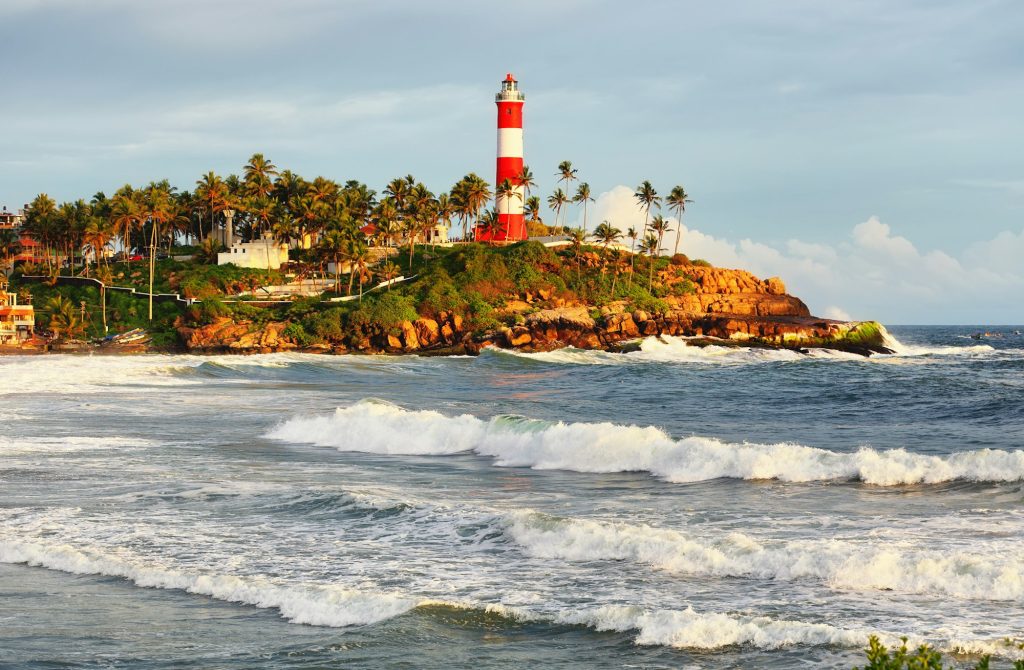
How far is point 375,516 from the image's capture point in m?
16.4

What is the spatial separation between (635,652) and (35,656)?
5611 millimetres

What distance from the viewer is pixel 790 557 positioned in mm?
12711

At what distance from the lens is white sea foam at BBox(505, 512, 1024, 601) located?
1171cm

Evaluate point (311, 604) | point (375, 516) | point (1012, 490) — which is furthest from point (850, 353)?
point (311, 604)

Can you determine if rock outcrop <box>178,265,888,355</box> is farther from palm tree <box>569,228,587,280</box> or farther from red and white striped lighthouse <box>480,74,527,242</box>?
red and white striped lighthouse <box>480,74,527,242</box>

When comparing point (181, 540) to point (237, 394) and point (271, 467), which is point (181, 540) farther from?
point (237, 394)

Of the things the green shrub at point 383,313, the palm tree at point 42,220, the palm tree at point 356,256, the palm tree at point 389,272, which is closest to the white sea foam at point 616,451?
the green shrub at point 383,313

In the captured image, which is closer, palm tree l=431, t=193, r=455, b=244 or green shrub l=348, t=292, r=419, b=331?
green shrub l=348, t=292, r=419, b=331

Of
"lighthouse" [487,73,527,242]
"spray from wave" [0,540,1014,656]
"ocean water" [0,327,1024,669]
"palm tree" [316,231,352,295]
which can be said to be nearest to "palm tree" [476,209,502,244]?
"lighthouse" [487,73,527,242]

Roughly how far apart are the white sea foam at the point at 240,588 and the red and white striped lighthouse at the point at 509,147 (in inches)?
3145

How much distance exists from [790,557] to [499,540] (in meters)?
4.06

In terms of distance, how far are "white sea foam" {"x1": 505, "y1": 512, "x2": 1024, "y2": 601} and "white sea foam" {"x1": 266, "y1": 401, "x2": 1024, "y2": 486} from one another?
20.0ft

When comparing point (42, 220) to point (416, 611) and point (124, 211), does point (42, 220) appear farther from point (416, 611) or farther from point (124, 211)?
point (416, 611)

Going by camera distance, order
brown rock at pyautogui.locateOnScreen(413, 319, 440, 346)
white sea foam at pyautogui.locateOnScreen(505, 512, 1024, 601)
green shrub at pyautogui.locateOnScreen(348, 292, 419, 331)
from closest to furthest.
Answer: white sea foam at pyautogui.locateOnScreen(505, 512, 1024, 601) < green shrub at pyautogui.locateOnScreen(348, 292, 419, 331) < brown rock at pyautogui.locateOnScreen(413, 319, 440, 346)
